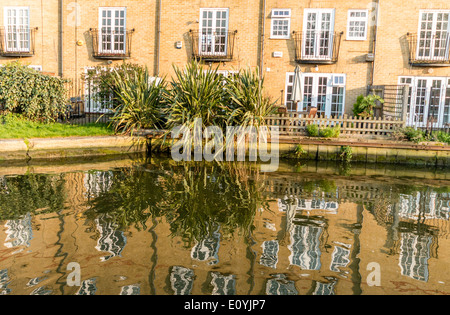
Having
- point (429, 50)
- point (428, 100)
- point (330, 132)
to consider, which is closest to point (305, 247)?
point (330, 132)

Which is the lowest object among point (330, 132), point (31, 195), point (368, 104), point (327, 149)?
point (31, 195)

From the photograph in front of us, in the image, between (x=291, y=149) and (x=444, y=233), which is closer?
(x=444, y=233)

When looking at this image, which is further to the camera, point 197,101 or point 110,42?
point 110,42

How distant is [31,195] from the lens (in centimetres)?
680

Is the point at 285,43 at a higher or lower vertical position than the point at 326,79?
higher

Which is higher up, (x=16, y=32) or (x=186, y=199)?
(x=16, y=32)

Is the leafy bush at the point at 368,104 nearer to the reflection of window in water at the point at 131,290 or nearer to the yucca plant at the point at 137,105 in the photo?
the yucca plant at the point at 137,105

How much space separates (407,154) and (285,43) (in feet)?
22.7

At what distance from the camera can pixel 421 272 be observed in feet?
14.1

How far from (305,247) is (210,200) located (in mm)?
2248

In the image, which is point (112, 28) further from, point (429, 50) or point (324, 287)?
point (324, 287)

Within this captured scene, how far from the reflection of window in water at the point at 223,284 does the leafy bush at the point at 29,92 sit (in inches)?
386
